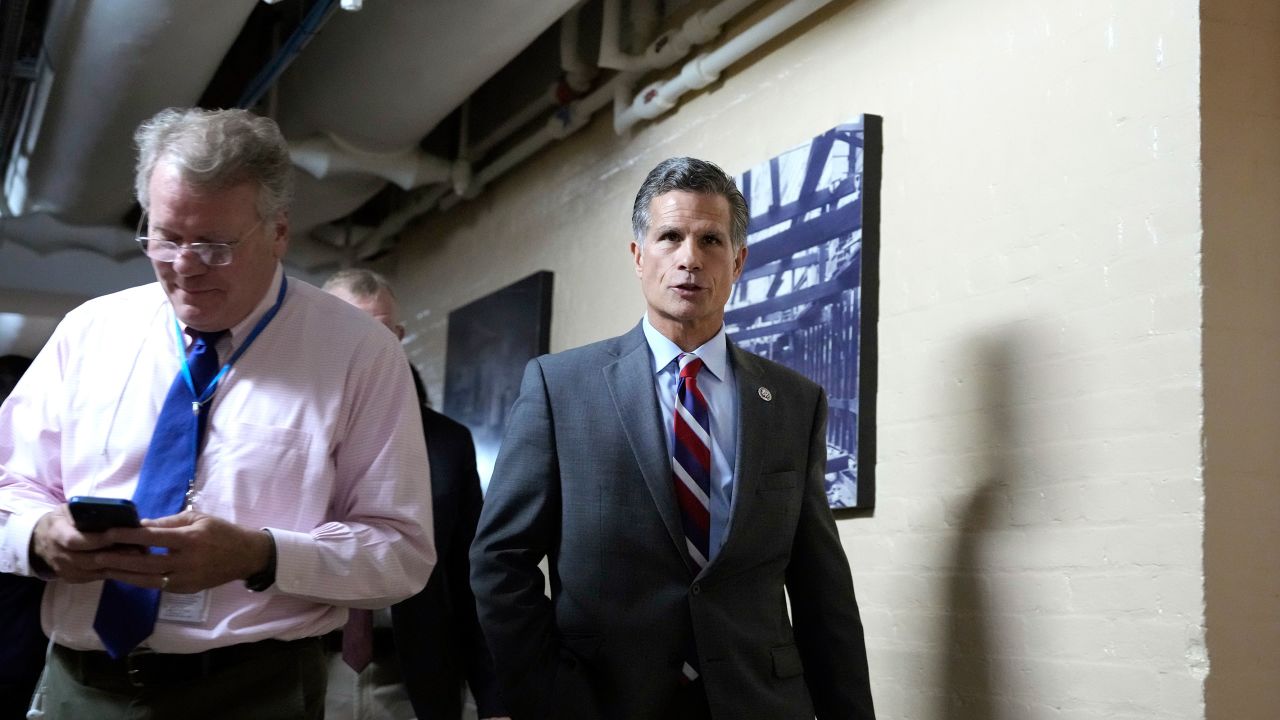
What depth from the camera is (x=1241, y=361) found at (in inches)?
103

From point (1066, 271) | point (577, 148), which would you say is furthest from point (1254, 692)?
point (577, 148)

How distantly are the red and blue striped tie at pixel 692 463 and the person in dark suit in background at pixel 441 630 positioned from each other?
3.29 ft

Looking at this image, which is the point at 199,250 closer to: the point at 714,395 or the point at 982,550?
the point at 714,395

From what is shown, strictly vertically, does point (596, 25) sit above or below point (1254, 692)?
above

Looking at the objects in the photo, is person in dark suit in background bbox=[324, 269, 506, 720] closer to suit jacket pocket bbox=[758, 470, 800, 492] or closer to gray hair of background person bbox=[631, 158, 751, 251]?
gray hair of background person bbox=[631, 158, 751, 251]

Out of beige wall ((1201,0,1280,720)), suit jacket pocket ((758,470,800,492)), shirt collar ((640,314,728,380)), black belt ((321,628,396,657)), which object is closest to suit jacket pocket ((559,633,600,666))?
suit jacket pocket ((758,470,800,492))

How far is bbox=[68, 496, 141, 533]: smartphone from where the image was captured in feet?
5.84

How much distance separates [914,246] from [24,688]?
2.30m

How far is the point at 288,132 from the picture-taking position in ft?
20.8

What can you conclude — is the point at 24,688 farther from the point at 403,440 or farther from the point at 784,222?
the point at 784,222

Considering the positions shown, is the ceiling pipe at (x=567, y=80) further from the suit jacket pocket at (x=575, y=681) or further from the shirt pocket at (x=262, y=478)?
the shirt pocket at (x=262, y=478)

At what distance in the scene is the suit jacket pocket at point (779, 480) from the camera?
2588 mm

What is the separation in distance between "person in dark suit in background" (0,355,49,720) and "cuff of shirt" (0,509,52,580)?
62cm

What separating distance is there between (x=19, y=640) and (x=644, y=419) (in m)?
1.29
